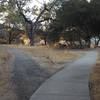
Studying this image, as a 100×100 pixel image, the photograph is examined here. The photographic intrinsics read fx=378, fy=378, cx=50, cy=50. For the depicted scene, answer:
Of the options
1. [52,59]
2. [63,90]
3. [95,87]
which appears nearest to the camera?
[63,90]

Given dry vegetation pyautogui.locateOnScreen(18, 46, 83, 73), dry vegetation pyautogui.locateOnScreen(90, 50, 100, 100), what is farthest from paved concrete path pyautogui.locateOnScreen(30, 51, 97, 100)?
dry vegetation pyautogui.locateOnScreen(18, 46, 83, 73)

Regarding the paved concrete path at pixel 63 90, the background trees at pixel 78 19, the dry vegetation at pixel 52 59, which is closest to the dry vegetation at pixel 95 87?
the paved concrete path at pixel 63 90

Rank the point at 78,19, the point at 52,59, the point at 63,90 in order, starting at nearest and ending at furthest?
the point at 63,90 → the point at 52,59 → the point at 78,19

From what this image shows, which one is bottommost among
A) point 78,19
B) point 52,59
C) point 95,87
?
point 52,59

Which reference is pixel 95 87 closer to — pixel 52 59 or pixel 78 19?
pixel 52 59

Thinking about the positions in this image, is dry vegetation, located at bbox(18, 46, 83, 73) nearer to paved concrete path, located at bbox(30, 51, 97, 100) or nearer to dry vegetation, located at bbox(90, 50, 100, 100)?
dry vegetation, located at bbox(90, 50, 100, 100)

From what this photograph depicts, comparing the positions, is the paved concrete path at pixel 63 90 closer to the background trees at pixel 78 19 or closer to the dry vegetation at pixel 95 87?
the dry vegetation at pixel 95 87

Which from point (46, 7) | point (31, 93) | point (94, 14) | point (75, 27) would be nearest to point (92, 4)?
point (94, 14)

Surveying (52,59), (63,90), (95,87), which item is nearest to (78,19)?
(52,59)

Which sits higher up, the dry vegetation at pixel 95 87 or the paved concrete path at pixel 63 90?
the paved concrete path at pixel 63 90

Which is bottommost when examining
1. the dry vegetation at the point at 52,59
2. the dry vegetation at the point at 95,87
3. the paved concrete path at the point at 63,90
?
the dry vegetation at the point at 52,59

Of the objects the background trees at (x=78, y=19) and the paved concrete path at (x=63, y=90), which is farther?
the background trees at (x=78, y=19)

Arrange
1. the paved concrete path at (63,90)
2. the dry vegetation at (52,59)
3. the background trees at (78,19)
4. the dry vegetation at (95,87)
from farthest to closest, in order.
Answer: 1. the background trees at (78,19)
2. the dry vegetation at (52,59)
3. the dry vegetation at (95,87)
4. the paved concrete path at (63,90)

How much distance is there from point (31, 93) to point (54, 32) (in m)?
44.0
